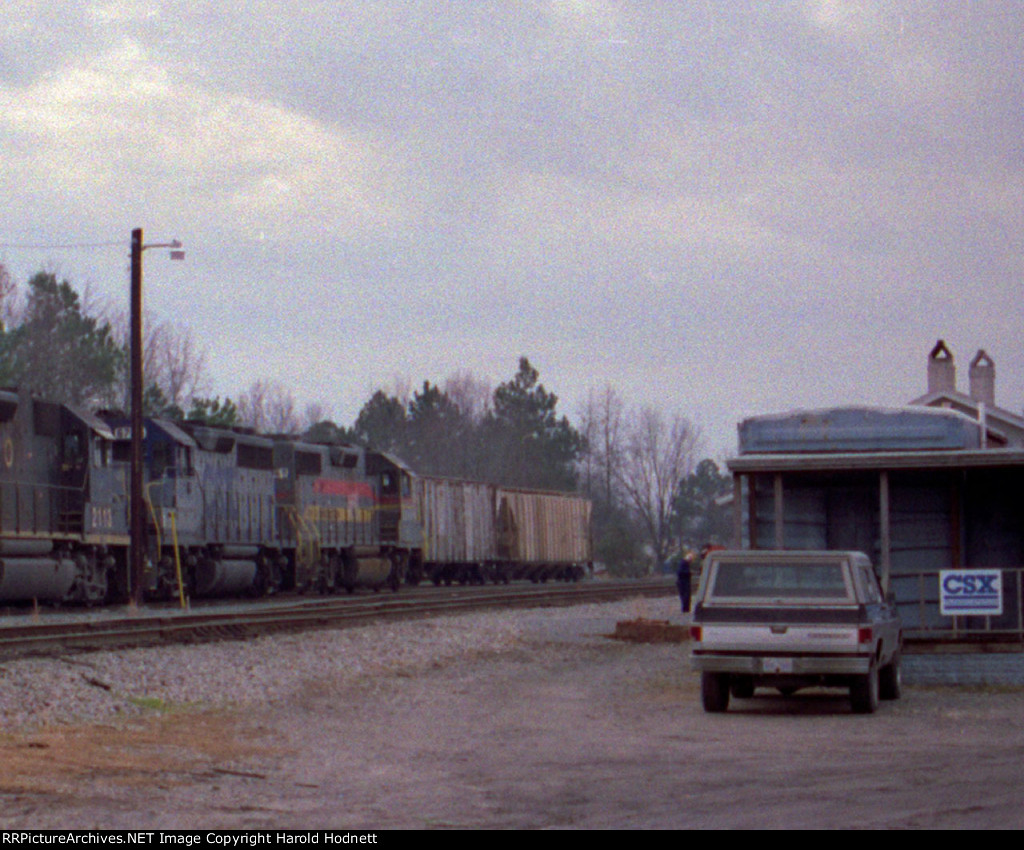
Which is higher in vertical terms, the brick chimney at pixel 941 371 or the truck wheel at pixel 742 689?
the brick chimney at pixel 941 371

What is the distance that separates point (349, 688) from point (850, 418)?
666cm

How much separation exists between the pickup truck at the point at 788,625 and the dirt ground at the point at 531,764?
380mm

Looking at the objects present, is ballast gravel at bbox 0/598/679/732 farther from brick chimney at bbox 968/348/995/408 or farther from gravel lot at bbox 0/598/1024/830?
brick chimney at bbox 968/348/995/408

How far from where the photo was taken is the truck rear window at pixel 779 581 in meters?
13.1

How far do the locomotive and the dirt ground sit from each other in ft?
39.9

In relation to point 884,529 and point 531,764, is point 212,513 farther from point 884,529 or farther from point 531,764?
point 531,764

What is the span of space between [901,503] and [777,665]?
17.1ft

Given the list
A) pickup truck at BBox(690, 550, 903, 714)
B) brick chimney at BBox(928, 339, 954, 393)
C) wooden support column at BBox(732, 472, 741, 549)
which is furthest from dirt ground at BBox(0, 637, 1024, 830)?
brick chimney at BBox(928, 339, 954, 393)

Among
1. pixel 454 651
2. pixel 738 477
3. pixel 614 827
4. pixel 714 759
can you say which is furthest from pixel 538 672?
pixel 614 827

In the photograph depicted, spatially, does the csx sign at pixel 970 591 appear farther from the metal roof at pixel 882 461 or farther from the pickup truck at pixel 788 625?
the pickup truck at pixel 788 625

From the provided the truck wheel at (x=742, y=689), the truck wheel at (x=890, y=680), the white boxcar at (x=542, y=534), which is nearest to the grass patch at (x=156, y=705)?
the truck wheel at (x=742, y=689)

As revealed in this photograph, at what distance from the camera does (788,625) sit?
12750 mm

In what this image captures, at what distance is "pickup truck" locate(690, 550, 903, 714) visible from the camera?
12672 millimetres

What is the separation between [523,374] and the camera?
10806cm
